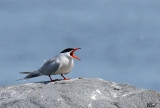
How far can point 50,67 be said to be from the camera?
33.9 ft

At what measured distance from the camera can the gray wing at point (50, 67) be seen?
10.3 meters

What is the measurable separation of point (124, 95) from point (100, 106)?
99 centimetres

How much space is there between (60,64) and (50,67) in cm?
35

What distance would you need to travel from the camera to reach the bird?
10.3 meters

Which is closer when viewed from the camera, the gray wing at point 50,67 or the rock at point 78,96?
the rock at point 78,96

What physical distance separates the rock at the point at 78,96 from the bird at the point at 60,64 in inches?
38.8

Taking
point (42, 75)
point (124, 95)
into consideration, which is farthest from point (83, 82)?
point (42, 75)

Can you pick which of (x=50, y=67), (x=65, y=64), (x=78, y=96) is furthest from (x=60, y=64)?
(x=78, y=96)

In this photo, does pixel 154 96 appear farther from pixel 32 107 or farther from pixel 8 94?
pixel 8 94

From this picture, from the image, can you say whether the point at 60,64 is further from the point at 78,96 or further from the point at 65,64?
the point at 78,96

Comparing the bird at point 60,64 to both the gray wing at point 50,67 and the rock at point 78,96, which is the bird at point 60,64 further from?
the rock at point 78,96

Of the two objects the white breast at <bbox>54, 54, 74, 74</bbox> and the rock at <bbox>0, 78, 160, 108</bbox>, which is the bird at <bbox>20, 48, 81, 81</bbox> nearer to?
the white breast at <bbox>54, 54, 74, 74</bbox>

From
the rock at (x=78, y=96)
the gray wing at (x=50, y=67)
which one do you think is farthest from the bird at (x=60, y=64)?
the rock at (x=78, y=96)

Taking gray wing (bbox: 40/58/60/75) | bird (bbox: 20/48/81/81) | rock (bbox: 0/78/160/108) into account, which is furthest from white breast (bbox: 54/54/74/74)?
rock (bbox: 0/78/160/108)
